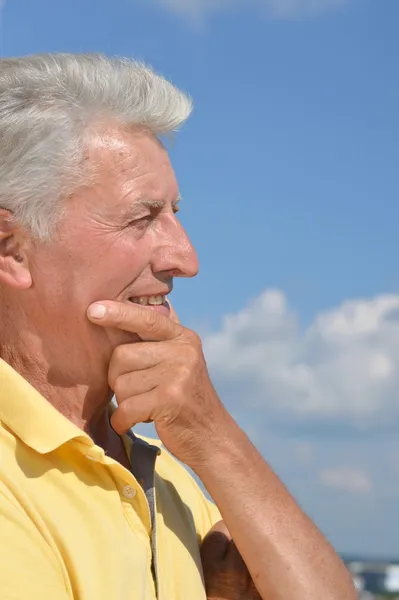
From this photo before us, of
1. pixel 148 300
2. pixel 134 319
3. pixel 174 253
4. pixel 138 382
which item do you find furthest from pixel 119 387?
pixel 174 253

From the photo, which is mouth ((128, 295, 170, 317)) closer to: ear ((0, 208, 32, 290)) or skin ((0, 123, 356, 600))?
skin ((0, 123, 356, 600))

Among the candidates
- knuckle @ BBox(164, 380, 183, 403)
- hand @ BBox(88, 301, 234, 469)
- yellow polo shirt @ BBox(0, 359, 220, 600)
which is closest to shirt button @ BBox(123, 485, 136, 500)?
yellow polo shirt @ BBox(0, 359, 220, 600)

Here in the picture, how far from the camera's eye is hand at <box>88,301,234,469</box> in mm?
2682

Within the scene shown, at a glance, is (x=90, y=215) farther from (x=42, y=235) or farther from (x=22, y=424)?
(x=22, y=424)

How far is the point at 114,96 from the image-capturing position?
288 cm

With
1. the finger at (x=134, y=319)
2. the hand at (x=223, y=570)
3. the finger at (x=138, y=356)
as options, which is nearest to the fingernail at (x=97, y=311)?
the finger at (x=134, y=319)

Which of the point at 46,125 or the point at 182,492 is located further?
the point at 182,492

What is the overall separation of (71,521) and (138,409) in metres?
0.35

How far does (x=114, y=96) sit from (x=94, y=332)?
69cm

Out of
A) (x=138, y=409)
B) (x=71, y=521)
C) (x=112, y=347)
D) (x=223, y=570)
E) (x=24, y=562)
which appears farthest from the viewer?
(x=223, y=570)

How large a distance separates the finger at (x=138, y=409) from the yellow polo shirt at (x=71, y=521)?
0.37 feet

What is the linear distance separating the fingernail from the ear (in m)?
0.21

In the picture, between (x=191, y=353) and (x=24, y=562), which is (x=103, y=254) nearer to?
(x=191, y=353)

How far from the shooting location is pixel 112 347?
280 centimetres
